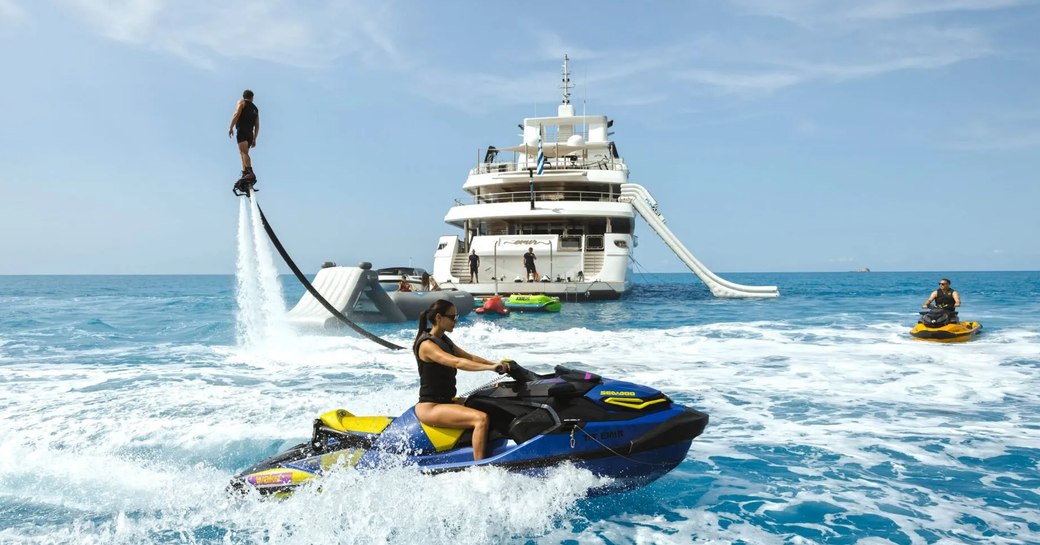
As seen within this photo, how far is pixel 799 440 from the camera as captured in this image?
24.5 ft

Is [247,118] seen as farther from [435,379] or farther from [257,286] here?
[257,286]

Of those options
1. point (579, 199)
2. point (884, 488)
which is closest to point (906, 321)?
point (579, 199)

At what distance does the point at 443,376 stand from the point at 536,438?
805 millimetres

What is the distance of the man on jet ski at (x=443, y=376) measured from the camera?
495 cm

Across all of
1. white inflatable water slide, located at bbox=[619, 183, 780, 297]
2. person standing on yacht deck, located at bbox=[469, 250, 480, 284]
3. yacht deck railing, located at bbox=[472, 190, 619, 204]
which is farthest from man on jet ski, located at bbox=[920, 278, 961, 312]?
white inflatable water slide, located at bbox=[619, 183, 780, 297]

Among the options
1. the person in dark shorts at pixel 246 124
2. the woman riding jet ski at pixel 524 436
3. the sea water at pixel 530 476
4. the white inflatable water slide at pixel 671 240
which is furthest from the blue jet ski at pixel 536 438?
the white inflatable water slide at pixel 671 240

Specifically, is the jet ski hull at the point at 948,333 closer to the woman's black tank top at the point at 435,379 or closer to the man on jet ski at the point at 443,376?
the man on jet ski at the point at 443,376

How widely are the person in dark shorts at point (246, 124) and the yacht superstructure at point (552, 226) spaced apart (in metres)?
21.0

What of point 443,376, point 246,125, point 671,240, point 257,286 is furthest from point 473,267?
point 443,376

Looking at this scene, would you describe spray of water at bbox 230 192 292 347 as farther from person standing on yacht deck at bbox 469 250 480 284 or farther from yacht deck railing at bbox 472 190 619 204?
yacht deck railing at bbox 472 190 619 204

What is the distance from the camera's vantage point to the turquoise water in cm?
490

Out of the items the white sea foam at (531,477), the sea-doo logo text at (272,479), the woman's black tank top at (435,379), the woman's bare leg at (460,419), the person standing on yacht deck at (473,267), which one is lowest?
the white sea foam at (531,477)

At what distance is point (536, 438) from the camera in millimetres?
4930

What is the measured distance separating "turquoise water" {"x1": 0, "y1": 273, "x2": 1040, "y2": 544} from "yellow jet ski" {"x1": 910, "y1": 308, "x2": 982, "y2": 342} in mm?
416
